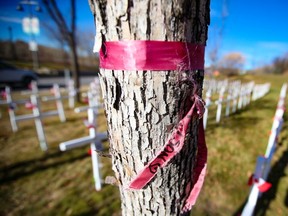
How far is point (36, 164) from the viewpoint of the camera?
159 inches

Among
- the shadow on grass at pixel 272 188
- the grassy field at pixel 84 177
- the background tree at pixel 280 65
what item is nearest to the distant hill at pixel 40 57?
the grassy field at pixel 84 177

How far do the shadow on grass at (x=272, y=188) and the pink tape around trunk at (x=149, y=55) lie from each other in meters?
2.96

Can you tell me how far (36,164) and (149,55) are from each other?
4350 millimetres

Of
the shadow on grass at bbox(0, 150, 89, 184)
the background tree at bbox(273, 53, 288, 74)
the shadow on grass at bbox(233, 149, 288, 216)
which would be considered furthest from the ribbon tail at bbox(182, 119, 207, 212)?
the background tree at bbox(273, 53, 288, 74)

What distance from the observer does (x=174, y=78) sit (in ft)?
2.53

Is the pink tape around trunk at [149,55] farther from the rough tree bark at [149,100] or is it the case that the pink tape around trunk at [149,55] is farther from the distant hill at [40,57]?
the distant hill at [40,57]

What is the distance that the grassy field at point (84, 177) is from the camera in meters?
2.94

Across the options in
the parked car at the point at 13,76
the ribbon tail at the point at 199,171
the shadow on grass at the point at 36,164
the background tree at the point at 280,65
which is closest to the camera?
the ribbon tail at the point at 199,171

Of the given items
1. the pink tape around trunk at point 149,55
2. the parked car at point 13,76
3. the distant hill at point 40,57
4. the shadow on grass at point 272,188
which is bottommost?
the shadow on grass at point 272,188

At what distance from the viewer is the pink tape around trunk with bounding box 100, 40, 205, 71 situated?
72 centimetres

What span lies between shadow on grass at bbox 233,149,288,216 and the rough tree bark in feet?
8.19

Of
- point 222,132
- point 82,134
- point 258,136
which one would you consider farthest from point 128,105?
point 258,136

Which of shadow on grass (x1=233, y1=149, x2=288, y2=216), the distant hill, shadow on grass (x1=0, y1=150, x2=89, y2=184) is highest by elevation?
the distant hill

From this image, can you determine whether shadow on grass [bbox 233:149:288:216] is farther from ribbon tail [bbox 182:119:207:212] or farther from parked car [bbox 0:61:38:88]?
parked car [bbox 0:61:38:88]
